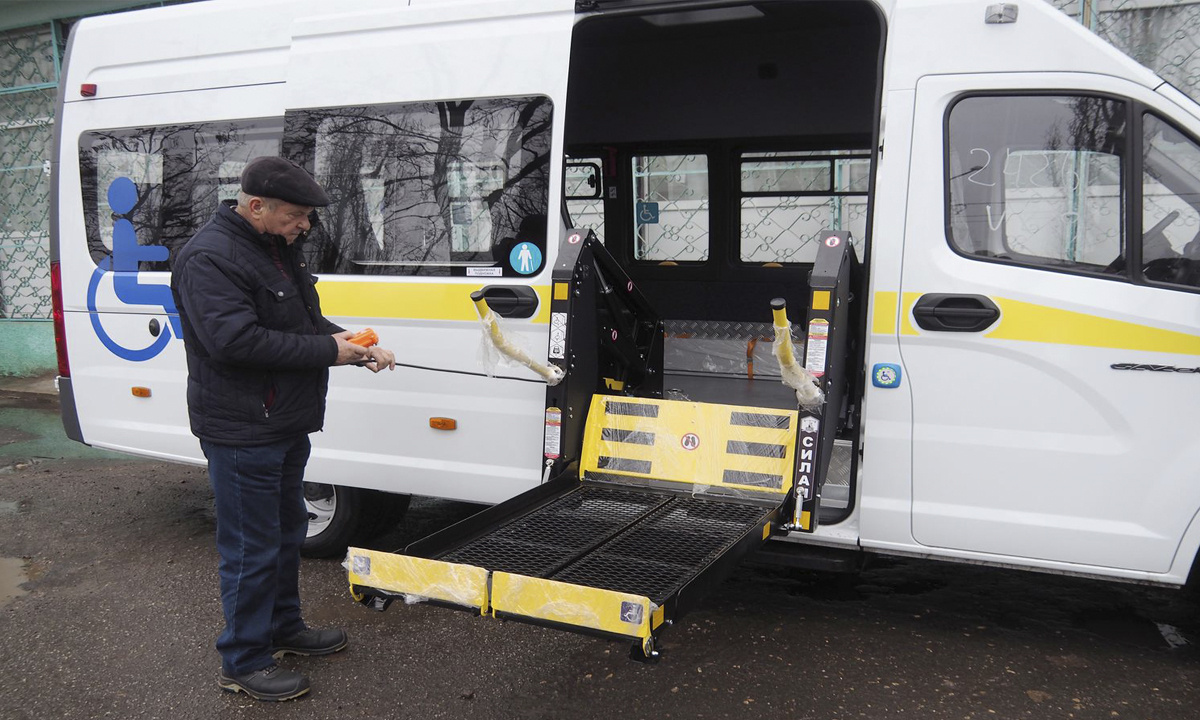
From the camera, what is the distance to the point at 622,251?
6758 mm

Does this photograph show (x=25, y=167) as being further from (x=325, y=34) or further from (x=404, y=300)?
(x=404, y=300)

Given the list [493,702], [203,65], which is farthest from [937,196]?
[203,65]

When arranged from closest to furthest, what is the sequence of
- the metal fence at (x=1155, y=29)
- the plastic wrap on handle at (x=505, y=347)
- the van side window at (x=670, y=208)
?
the plastic wrap on handle at (x=505, y=347)
the metal fence at (x=1155, y=29)
the van side window at (x=670, y=208)

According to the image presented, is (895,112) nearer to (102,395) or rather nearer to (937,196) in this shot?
(937,196)

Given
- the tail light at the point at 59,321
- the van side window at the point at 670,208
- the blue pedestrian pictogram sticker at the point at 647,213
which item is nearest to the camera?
the tail light at the point at 59,321

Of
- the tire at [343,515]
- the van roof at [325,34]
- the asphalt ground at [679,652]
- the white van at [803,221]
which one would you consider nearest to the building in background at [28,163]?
the van roof at [325,34]

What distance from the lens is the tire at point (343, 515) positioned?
4.52 metres

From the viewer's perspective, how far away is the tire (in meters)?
4.52

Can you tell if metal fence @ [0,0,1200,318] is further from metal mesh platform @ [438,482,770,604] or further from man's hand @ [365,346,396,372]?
metal mesh platform @ [438,482,770,604]

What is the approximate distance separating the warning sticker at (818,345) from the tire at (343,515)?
92.9 inches

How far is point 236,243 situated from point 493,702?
6.13ft

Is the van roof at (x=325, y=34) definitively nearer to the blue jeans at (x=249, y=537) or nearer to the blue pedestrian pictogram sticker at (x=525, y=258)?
the blue pedestrian pictogram sticker at (x=525, y=258)

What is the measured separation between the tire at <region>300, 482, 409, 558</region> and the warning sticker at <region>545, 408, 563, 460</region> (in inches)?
49.1

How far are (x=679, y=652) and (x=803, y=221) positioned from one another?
3387mm
